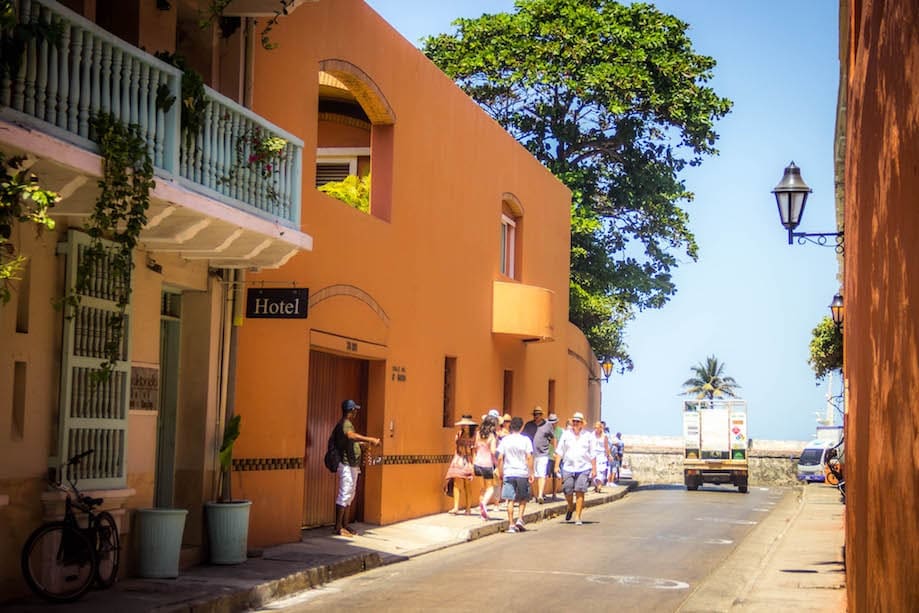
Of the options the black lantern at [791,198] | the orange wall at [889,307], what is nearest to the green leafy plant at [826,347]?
the black lantern at [791,198]

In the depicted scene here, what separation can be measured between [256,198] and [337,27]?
4948mm

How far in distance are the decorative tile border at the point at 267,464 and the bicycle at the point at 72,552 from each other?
130 inches

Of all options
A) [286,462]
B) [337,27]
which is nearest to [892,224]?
[286,462]

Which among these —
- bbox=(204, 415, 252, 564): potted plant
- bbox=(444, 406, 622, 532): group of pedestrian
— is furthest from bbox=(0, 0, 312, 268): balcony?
bbox=(444, 406, 622, 532): group of pedestrian

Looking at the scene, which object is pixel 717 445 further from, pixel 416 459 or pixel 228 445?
pixel 228 445

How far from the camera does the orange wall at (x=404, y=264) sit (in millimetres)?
15703

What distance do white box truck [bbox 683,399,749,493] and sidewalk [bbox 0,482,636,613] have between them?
1981cm

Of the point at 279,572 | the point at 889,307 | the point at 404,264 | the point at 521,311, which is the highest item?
the point at 404,264

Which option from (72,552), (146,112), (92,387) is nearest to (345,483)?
(92,387)

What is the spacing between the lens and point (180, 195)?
11.2 meters

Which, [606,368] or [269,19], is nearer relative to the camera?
[269,19]

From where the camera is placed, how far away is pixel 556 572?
14.7m

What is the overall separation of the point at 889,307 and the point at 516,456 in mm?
14461

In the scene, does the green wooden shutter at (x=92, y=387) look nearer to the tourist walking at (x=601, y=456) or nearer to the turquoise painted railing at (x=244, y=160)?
the turquoise painted railing at (x=244, y=160)
